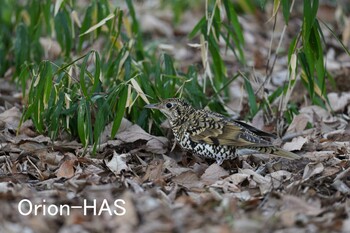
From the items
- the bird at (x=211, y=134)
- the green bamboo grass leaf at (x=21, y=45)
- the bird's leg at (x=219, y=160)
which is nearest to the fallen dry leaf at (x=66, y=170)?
the bird at (x=211, y=134)

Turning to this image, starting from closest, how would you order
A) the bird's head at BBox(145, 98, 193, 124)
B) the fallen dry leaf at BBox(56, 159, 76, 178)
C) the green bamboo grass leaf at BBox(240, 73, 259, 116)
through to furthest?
the fallen dry leaf at BBox(56, 159, 76, 178) → the bird's head at BBox(145, 98, 193, 124) → the green bamboo grass leaf at BBox(240, 73, 259, 116)

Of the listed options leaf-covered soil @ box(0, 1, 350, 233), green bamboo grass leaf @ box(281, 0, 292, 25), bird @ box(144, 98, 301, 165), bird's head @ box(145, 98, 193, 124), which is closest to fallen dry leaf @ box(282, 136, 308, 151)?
leaf-covered soil @ box(0, 1, 350, 233)

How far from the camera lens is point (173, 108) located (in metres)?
6.41

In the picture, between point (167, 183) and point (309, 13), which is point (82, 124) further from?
point (309, 13)

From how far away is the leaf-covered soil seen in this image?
4457 millimetres

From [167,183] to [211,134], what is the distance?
747 millimetres

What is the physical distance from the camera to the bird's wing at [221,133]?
20.0ft

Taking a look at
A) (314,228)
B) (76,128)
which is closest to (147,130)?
(76,128)

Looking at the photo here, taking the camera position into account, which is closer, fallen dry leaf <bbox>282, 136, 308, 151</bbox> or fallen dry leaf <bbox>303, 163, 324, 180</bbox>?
fallen dry leaf <bbox>303, 163, 324, 180</bbox>

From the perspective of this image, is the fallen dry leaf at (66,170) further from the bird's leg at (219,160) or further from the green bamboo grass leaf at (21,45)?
the green bamboo grass leaf at (21,45)

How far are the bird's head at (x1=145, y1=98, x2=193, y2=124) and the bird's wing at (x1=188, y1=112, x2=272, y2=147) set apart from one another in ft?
0.45

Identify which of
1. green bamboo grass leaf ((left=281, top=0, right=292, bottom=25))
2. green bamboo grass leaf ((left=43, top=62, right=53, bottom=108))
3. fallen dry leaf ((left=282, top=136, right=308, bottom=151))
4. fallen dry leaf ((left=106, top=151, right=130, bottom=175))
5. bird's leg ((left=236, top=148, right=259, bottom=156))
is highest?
green bamboo grass leaf ((left=281, top=0, right=292, bottom=25))

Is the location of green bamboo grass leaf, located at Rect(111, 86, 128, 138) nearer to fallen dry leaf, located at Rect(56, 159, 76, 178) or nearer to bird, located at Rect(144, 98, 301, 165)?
bird, located at Rect(144, 98, 301, 165)

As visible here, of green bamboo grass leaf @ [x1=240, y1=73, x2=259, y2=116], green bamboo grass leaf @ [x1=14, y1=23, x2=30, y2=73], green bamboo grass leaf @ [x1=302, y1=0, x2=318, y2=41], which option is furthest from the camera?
green bamboo grass leaf @ [x1=14, y1=23, x2=30, y2=73]
